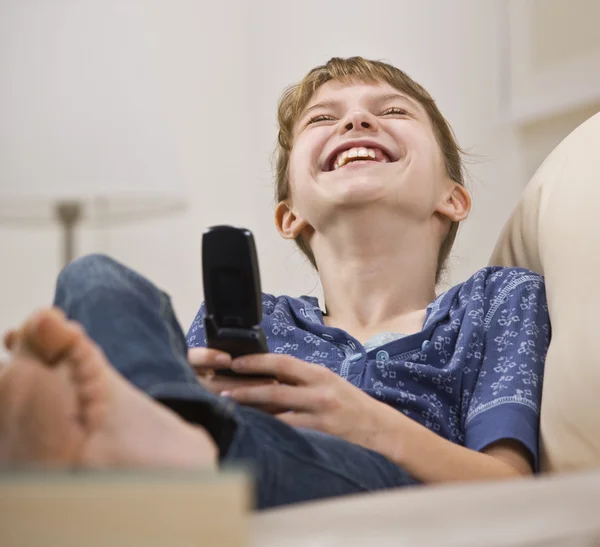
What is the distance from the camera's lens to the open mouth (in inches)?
49.9

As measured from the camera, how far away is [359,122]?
1284mm

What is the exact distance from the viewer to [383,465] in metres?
0.87

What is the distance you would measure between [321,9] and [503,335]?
1.42 m

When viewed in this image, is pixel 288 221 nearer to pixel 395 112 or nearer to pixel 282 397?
pixel 395 112

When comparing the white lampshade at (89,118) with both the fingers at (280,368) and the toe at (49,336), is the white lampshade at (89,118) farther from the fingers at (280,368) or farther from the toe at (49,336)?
the toe at (49,336)

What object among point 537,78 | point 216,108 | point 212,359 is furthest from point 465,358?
point 216,108

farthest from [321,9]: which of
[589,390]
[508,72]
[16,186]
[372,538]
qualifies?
[372,538]

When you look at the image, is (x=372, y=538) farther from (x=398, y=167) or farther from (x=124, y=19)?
(x=124, y=19)

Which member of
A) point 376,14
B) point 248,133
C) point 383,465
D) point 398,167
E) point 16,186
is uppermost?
point 376,14

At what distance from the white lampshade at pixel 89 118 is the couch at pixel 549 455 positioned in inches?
41.5

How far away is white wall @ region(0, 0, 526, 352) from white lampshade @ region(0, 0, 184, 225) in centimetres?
3

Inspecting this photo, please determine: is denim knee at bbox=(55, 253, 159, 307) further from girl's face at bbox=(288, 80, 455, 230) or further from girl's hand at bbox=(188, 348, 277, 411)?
girl's face at bbox=(288, 80, 455, 230)

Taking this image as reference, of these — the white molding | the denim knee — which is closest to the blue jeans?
the denim knee

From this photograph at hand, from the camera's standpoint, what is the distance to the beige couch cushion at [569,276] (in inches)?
36.6
